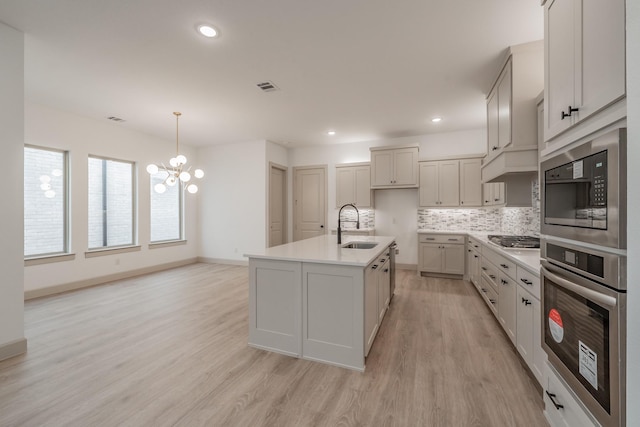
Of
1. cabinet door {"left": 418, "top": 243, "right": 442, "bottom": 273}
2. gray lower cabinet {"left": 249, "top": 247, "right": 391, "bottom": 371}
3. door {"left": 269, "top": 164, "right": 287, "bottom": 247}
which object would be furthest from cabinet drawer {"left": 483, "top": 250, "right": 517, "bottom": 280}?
door {"left": 269, "top": 164, "right": 287, "bottom": 247}

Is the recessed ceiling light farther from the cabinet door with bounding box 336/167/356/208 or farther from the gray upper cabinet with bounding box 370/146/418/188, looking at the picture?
the cabinet door with bounding box 336/167/356/208

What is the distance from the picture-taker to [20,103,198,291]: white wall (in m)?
4.15

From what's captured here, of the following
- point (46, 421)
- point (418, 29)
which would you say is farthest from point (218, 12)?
point (46, 421)

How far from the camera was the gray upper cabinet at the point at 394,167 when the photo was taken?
550 centimetres

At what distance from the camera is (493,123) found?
3.26 m

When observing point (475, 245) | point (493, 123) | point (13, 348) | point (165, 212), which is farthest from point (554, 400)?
point (165, 212)

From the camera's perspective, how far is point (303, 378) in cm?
213

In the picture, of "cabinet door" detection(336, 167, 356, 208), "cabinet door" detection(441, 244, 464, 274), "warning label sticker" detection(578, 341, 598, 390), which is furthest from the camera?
"cabinet door" detection(336, 167, 356, 208)

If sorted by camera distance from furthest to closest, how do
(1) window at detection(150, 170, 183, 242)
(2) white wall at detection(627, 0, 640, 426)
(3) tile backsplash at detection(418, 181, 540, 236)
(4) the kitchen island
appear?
(1) window at detection(150, 170, 183, 242) < (3) tile backsplash at detection(418, 181, 540, 236) < (4) the kitchen island < (2) white wall at detection(627, 0, 640, 426)

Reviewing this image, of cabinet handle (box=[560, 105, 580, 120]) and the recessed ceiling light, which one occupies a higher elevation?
the recessed ceiling light

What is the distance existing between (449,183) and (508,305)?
3.20 metres

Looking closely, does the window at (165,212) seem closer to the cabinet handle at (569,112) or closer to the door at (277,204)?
the door at (277,204)

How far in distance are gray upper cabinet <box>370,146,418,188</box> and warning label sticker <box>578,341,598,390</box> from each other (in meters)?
4.51

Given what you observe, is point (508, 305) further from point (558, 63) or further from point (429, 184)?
point (429, 184)
